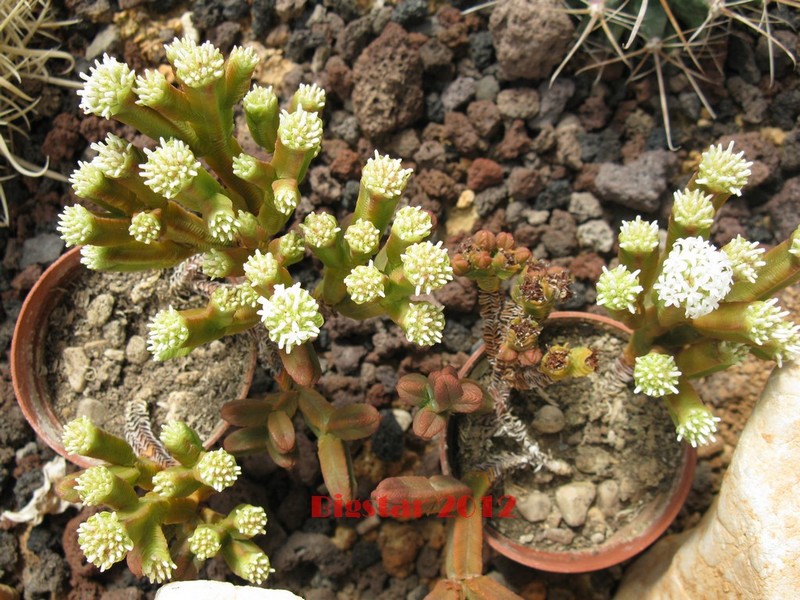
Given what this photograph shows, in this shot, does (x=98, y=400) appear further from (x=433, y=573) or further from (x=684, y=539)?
(x=684, y=539)

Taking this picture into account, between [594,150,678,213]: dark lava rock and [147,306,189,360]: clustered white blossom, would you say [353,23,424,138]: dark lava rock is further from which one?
[147,306,189,360]: clustered white blossom

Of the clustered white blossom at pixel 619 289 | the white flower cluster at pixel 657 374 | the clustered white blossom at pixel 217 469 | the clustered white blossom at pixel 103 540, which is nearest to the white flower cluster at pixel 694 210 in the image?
the clustered white blossom at pixel 619 289

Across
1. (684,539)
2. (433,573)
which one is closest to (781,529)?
(684,539)

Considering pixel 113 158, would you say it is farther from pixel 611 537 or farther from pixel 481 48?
pixel 611 537

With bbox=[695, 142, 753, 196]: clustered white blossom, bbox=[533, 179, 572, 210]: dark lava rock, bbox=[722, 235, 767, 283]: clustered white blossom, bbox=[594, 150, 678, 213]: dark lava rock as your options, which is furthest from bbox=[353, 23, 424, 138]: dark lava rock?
bbox=[722, 235, 767, 283]: clustered white blossom

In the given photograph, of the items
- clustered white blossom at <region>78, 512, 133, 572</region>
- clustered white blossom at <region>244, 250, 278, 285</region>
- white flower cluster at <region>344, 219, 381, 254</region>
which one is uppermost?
white flower cluster at <region>344, 219, 381, 254</region>

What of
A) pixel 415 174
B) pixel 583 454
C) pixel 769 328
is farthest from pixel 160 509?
pixel 769 328

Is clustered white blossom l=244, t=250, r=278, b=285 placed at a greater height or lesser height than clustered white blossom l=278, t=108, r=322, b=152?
lesser
